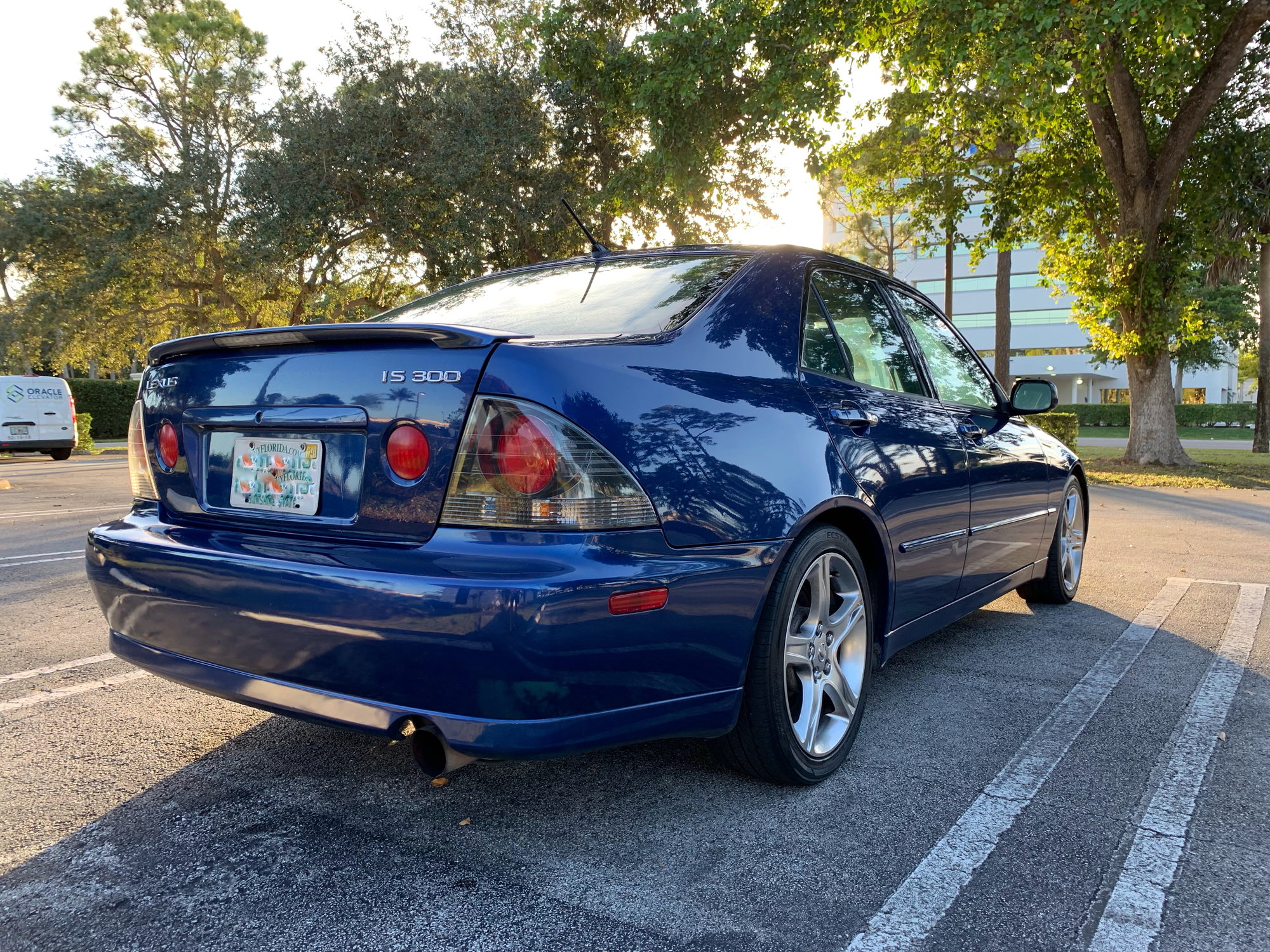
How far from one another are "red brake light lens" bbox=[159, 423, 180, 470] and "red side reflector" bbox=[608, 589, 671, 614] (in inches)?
55.6

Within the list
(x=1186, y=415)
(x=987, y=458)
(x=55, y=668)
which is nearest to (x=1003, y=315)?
(x=987, y=458)

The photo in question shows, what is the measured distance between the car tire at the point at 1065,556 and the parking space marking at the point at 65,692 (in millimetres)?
4204

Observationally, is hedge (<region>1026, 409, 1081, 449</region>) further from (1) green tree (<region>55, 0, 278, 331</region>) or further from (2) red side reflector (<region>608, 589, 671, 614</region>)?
(1) green tree (<region>55, 0, 278, 331</region>)

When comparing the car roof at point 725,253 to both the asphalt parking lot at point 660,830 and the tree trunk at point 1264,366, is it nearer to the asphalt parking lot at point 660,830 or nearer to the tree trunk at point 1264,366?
the asphalt parking lot at point 660,830

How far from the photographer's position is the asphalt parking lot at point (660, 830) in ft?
6.26

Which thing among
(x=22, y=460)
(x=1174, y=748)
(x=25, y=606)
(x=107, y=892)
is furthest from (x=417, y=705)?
(x=22, y=460)

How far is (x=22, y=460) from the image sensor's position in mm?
21141

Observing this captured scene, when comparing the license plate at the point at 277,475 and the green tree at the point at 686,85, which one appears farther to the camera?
the green tree at the point at 686,85

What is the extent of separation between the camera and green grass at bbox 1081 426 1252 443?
34.1 metres

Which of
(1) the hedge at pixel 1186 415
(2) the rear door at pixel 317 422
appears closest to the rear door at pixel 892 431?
(2) the rear door at pixel 317 422

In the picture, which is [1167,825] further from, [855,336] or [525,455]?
[525,455]

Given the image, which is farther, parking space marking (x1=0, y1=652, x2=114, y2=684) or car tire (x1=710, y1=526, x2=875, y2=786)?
parking space marking (x1=0, y1=652, x2=114, y2=684)

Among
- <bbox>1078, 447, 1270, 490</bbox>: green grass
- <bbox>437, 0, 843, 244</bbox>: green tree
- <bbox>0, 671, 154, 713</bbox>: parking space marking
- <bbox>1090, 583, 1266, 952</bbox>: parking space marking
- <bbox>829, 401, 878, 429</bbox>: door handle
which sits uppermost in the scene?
<bbox>437, 0, 843, 244</bbox>: green tree

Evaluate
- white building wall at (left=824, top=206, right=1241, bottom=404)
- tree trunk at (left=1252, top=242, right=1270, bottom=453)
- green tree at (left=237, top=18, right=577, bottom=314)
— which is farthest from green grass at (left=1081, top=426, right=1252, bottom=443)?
green tree at (left=237, top=18, right=577, bottom=314)
